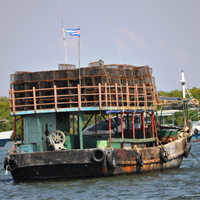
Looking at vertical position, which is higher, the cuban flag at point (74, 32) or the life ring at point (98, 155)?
the cuban flag at point (74, 32)

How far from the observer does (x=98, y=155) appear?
21.5 metres

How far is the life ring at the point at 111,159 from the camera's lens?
21.5 metres

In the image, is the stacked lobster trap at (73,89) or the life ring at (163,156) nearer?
the stacked lobster trap at (73,89)

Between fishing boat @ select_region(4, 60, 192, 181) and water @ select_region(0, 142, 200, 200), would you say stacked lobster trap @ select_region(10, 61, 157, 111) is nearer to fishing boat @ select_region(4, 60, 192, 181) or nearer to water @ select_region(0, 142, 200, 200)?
fishing boat @ select_region(4, 60, 192, 181)

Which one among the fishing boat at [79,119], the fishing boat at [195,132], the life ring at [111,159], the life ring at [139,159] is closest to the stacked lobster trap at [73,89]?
the fishing boat at [79,119]

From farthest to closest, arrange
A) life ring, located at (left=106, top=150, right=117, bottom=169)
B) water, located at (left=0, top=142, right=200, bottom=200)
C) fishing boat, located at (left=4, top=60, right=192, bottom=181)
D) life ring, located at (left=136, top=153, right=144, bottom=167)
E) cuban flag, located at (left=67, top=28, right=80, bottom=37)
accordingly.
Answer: cuban flag, located at (left=67, top=28, right=80, bottom=37) < life ring, located at (left=136, top=153, right=144, bottom=167) < fishing boat, located at (left=4, top=60, right=192, bottom=181) < life ring, located at (left=106, top=150, right=117, bottom=169) < water, located at (left=0, top=142, right=200, bottom=200)

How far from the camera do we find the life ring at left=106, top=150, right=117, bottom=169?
21.5 m

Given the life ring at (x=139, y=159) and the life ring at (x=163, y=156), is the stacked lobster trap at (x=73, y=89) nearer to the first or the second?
the life ring at (x=139, y=159)

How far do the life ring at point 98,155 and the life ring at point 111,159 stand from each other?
27 centimetres

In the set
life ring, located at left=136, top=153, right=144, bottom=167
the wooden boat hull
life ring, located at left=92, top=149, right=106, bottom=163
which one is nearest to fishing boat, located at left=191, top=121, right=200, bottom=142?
life ring, located at left=136, top=153, right=144, bottom=167

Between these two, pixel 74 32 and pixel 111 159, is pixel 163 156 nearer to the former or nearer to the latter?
pixel 111 159

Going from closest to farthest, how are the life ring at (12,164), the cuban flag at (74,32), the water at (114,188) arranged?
the water at (114,188), the life ring at (12,164), the cuban flag at (74,32)

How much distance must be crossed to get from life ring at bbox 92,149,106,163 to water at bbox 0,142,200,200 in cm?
95

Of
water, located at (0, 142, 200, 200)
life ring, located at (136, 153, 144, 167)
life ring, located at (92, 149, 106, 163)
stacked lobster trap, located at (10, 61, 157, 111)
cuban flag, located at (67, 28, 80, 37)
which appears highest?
cuban flag, located at (67, 28, 80, 37)
